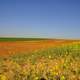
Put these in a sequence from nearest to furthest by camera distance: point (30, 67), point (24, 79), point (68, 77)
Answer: point (24, 79), point (68, 77), point (30, 67)

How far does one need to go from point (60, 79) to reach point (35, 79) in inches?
26.1

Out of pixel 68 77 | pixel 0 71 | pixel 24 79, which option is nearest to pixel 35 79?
pixel 24 79

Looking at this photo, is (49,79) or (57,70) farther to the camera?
(57,70)

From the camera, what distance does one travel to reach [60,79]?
7.74 meters

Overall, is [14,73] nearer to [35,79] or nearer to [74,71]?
[35,79]

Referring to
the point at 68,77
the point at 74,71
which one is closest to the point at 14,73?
the point at 68,77

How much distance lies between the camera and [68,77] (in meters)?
7.96

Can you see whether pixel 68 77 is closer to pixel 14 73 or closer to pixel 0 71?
pixel 14 73

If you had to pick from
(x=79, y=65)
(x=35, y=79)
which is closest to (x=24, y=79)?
(x=35, y=79)

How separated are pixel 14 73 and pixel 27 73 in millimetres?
343

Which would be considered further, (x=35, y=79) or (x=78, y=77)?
(x=78, y=77)

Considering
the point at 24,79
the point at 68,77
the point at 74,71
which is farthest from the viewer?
the point at 74,71

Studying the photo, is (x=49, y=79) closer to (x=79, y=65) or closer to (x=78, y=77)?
(x=78, y=77)

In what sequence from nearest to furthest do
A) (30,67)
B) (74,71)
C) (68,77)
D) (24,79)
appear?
(24,79)
(68,77)
(30,67)
(74,71)
